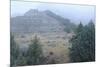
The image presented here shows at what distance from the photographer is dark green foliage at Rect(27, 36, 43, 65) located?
7.32 ft

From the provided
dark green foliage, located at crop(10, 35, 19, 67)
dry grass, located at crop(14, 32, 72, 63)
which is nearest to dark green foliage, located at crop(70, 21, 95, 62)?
dry grass, located at crop(14, 32, 72, 63)

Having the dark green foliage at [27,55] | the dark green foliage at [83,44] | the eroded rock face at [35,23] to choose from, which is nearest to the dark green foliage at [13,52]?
the dark green foliage at [27,55]

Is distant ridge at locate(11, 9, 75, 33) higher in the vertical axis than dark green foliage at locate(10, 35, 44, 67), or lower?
higher

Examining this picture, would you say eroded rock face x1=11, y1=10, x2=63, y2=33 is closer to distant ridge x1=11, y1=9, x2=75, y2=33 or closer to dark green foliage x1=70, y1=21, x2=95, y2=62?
distant ridge x1=11, y1=9, x2=75, y2=33

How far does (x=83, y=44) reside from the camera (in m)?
2.43

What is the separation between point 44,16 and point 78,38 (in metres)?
0.54

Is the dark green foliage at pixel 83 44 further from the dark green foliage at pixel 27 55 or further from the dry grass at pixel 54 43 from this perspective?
the dark green foliage at pixel 27 55

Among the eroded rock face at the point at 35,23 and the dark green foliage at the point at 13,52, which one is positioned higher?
the eroded rock face at the point at 35,23

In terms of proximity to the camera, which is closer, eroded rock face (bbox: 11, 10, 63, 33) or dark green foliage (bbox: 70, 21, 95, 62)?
eroded rock face (bbox: 11, 10, 63, 33)

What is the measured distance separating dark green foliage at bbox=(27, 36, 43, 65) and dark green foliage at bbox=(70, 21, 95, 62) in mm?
425

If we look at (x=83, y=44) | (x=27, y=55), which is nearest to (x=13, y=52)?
(x=27, y=55)

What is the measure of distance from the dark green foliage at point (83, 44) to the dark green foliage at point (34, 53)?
16.7 inches

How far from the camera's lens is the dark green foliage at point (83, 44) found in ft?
7.87
